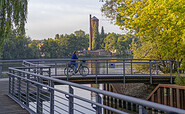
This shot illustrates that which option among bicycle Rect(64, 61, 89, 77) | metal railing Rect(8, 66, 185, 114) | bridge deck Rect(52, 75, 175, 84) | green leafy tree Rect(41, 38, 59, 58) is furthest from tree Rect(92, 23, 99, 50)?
metal railing Rect(8, 66, 185, 114)

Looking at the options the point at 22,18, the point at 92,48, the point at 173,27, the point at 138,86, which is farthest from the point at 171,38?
the point at 92,48

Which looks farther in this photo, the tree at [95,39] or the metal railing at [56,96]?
the tree at [95,39]

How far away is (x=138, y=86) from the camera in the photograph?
2219 cm

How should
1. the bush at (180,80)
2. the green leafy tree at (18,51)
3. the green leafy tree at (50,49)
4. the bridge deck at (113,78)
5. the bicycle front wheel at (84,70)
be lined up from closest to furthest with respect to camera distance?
the bush at (180,80), the bridge deck at (113,78), the bicycle front wheel at (84,70), the green leafy tree at (18,51), the green leafy tree at (50,49)

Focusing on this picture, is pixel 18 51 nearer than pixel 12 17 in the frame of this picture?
No

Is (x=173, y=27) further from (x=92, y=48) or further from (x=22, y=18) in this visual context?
(x=92, y=48)

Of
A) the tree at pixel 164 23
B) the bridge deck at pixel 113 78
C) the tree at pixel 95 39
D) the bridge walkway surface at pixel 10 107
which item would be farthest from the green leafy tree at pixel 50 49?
the bridge walkway surface at pixel 10 107

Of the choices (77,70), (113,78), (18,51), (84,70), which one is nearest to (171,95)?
(113,78)

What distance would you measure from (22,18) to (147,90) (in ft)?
39.2

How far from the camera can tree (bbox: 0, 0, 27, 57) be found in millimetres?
11141

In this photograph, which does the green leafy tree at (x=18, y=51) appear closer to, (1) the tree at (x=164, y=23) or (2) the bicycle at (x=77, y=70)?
(2) the bicycle at (x=77, y=70)

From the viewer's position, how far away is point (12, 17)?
1147cm

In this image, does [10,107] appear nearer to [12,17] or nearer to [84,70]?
[12,17]

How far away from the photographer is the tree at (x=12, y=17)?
36.6 feet
